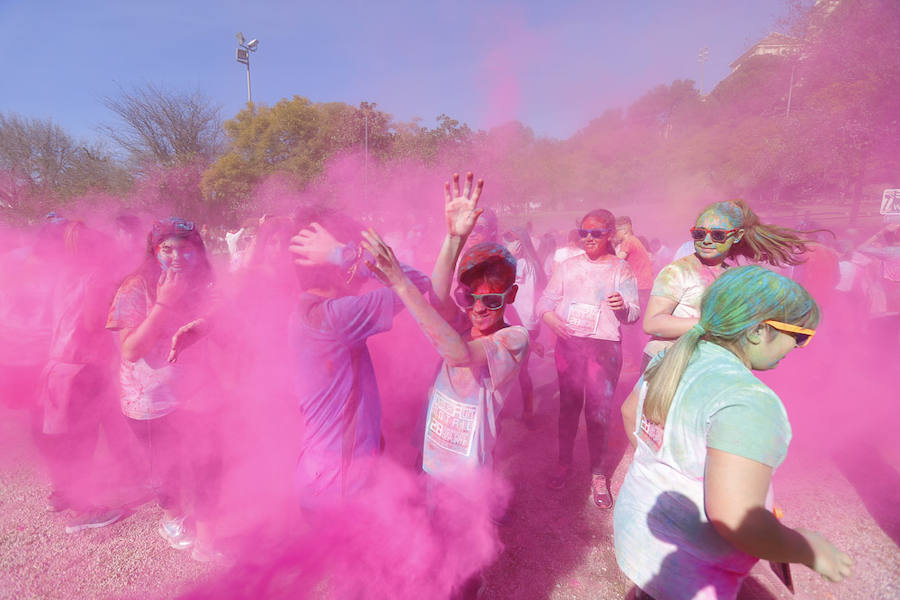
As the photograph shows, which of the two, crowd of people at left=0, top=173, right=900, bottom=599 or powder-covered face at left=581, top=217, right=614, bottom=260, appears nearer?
crowd of people at left=0, top=173, right=900, bottom=599

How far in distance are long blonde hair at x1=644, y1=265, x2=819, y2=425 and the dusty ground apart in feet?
4.94

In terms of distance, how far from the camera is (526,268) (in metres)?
5.21

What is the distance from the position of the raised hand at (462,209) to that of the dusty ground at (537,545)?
1.71m

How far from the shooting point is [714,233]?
2.62 meters

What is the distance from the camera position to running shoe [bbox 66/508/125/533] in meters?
2.95

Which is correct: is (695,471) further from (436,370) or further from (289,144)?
(289,144)

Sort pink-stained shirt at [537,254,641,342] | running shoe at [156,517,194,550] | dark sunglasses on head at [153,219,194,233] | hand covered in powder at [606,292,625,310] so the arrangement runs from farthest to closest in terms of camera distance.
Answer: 1. pink-stained shirt at [537,254,641,342]
2. hand covered in powder at [606,292,625,310]
3. running shoe at [156,517,194,550]
4. dark sunglasses on head at [153,219,194,233]

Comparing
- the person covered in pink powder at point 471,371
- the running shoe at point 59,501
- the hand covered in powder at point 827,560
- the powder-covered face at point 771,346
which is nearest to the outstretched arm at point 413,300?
the person covered in pink powder at point 471,371


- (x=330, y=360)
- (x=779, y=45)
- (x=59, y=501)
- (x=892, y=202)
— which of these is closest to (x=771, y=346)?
(x=330, y=360)

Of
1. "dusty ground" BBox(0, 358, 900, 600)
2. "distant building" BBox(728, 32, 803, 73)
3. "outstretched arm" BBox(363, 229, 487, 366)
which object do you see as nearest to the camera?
"outstretched arm" BBox(363, 229, 487, 366)

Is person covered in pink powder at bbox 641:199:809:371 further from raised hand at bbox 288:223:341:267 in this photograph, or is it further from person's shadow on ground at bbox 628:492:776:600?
raised hand at bbox 288:223:341:267

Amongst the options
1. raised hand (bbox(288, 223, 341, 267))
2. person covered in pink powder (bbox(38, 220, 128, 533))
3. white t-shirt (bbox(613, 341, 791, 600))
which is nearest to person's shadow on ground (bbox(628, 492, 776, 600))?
white t-shirt (bbox(613, 341, 791, 600))

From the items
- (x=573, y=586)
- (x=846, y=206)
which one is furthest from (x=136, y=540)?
(x=846, y=206)

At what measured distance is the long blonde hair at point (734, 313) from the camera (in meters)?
1.27
